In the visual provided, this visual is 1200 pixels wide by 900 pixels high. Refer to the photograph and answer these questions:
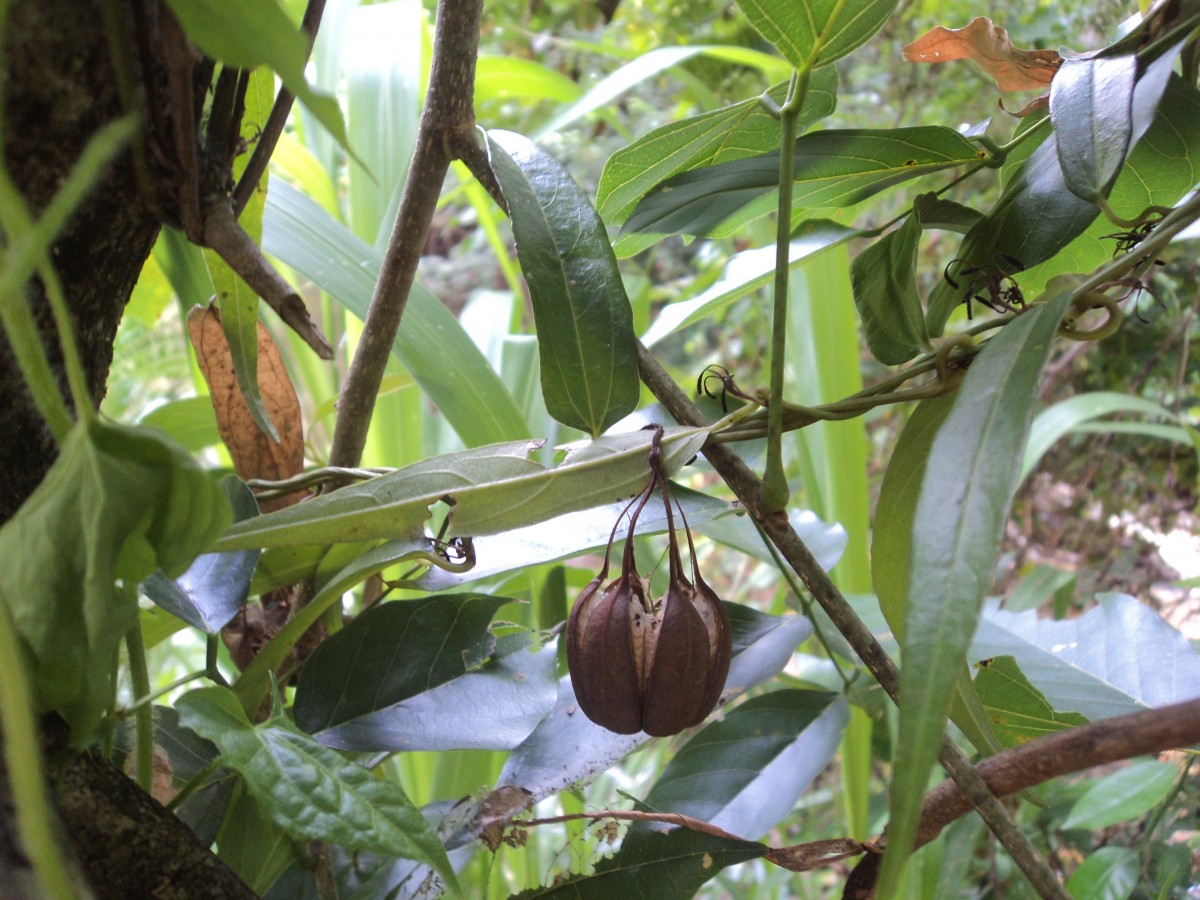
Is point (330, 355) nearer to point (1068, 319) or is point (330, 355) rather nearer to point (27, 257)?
point (27, 257)

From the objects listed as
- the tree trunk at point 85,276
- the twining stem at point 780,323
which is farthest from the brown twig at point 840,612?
the tree trunk at point 85,276

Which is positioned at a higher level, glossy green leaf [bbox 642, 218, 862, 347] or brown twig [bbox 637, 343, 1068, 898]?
glossy green leaf [bbox 642, 218, 862, 347]

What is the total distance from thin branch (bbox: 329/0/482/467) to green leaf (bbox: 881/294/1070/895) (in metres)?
0.29

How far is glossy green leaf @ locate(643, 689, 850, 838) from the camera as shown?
54 centimetres

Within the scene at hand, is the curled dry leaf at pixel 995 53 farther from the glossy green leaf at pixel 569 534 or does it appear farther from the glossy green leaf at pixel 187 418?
the glossy green leaf at pixel 187 418

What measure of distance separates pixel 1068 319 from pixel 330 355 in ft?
1.08

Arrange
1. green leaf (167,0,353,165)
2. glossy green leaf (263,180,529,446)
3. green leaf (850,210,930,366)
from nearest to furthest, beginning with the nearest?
green leaf (167,0,353,165), green leaf (850,210,930,366), glossy green leaf (263,180,529,446)

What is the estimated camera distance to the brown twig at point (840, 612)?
325 millimetres

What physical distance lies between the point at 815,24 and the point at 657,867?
0.40 meters

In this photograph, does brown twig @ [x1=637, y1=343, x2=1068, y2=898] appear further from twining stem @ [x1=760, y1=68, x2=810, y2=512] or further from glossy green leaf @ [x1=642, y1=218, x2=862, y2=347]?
glossy green leaf @ [x1=642, y1=218, x2=862, y2=347]

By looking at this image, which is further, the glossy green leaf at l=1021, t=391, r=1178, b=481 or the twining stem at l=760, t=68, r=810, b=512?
the glossy green leaf at l=1021, t=391, r=1178, b=481

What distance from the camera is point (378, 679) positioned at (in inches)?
18.7

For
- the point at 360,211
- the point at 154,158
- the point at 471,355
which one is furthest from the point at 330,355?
the point at 360,211

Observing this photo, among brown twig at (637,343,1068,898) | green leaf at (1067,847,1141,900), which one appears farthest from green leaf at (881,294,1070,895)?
green leaf at (1067,847,1141,900)
